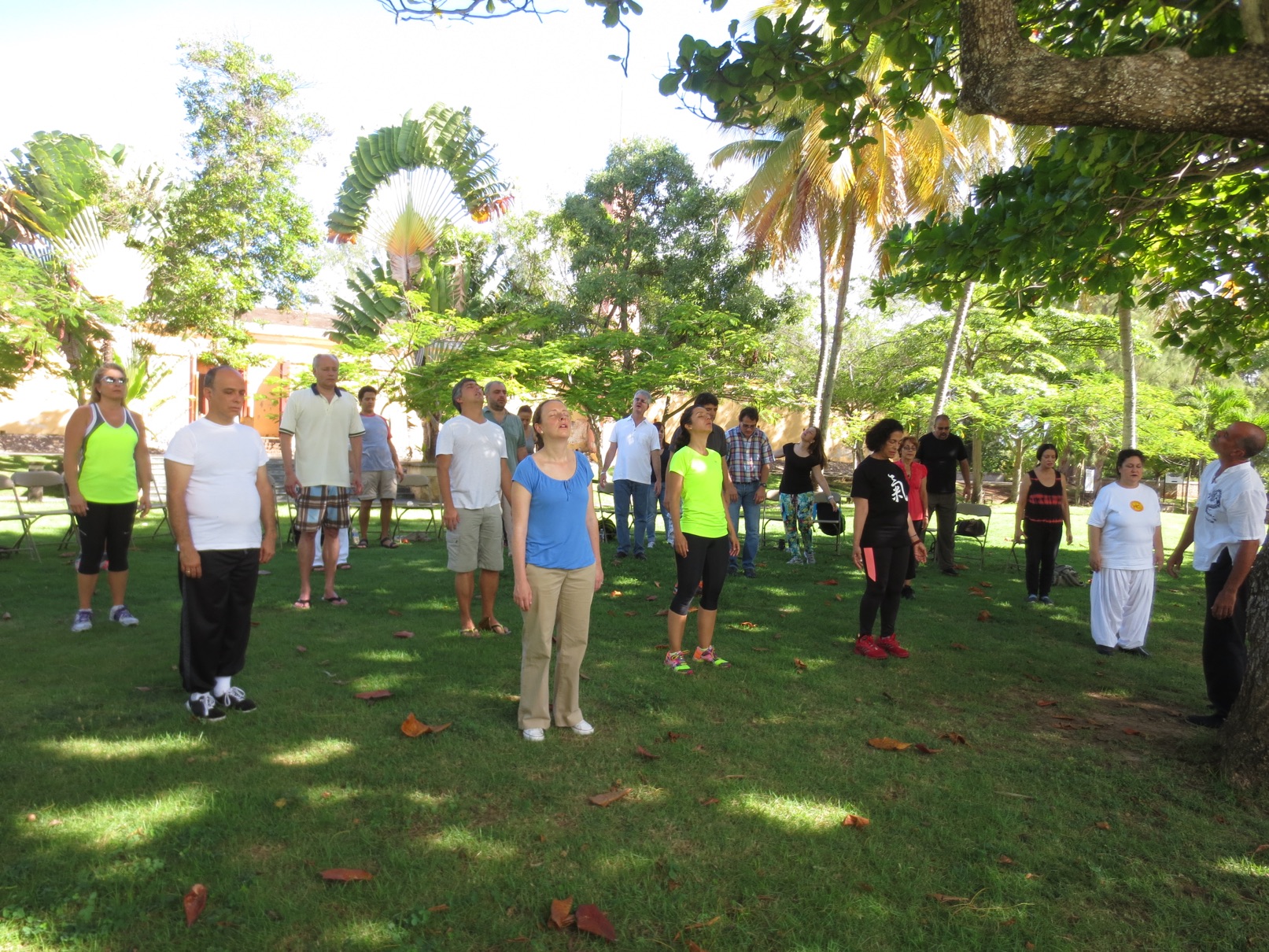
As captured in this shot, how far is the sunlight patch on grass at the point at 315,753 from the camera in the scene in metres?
4.22

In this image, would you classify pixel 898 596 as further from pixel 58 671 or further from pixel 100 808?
pixel 58 671

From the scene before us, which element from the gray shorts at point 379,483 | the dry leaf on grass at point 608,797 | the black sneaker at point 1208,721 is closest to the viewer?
the dry leaf on grass at point 608,797

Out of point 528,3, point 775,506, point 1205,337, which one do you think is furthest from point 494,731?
point 775,506

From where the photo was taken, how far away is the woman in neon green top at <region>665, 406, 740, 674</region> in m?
6.07

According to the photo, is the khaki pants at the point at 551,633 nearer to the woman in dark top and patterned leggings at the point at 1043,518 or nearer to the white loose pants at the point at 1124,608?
the white loose pants at the point at 1124,608

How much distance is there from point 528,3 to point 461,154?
2517 cm

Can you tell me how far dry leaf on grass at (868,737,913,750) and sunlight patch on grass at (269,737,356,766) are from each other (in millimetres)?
2783

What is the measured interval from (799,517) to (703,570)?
548cm

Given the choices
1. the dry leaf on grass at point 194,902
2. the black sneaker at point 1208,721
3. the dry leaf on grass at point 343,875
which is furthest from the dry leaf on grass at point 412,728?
the black sneaker at point 1208,721

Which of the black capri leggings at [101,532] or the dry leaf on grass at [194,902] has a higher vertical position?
the black capri leggings at [101,532]

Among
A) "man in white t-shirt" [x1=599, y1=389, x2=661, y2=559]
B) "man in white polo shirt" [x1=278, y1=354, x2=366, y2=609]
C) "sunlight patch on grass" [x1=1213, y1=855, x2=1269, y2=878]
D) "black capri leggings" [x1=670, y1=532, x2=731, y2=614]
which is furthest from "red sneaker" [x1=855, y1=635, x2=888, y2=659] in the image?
"man in white t-shirt" [x1=599, y1=389, x2=661, y2=559]

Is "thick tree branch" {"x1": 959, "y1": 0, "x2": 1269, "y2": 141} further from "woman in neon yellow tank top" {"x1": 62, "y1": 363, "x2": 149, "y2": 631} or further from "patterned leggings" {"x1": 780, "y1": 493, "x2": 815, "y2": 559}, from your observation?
"patterned leggings" {"x1": 780, "y1": 493, "x2": 815, "y2": 559}

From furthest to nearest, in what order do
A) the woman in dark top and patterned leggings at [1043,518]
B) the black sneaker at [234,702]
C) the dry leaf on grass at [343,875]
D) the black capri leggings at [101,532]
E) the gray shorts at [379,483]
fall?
1. the gray shorts at [379,483]
2. the woman in dark top and patterned leggings at [1043,518]
3. the black capri leggings at [101,532]
4. the black sneaker at [234,702]
5. the dry leaf on grass at [343,875]

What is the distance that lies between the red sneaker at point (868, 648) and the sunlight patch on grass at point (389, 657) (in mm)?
3427
